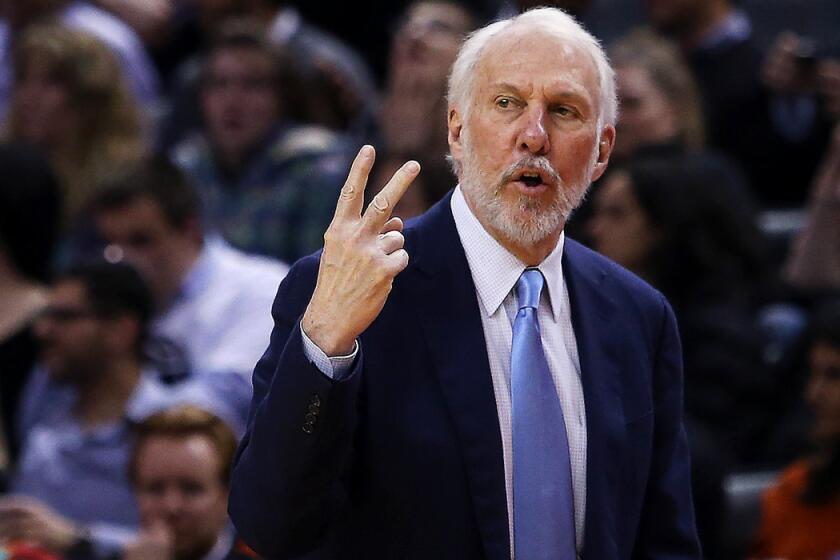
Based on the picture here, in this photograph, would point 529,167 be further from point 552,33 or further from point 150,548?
point 150,548

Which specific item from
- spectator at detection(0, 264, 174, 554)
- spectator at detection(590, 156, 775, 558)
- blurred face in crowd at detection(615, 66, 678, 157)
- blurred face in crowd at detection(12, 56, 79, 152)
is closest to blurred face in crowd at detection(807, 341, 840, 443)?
spectator at detection(590, 156, 775, 558)

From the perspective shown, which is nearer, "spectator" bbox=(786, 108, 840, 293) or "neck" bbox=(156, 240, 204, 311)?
"neck" bbox=(156, 240, 204, 311)

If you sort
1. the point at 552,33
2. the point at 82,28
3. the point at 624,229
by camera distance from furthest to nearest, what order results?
the point at 82,28 < the point at 624,229 < the point at 552,33

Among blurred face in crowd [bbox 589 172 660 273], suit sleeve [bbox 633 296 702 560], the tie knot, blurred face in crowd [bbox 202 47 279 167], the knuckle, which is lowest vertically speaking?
blurred face in crowd [bbox 202 47 279 167]

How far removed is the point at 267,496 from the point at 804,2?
5701mm

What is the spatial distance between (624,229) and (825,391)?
840mm

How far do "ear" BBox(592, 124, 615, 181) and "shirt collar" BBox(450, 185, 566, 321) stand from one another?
0.13 meters

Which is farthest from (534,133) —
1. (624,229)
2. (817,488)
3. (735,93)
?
(735,93)

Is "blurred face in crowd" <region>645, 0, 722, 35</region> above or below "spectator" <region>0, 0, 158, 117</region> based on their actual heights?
above

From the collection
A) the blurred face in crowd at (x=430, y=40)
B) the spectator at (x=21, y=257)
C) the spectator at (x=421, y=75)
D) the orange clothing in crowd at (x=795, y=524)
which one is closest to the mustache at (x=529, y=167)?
the orange clothing in crowd at (x=795, y=524)

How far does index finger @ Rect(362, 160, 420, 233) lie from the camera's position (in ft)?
7.02

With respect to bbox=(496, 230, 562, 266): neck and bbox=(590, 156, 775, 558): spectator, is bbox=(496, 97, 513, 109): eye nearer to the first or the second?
bbox=(496, 230, 562, 266): neck

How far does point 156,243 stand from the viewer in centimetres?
507

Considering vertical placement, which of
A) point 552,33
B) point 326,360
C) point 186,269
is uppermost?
point 552,33
